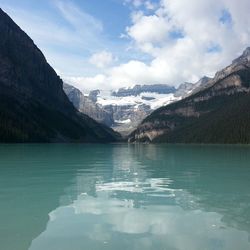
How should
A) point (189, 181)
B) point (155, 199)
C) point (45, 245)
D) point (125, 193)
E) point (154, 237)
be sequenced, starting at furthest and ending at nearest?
point (189, 181), point (125, 193), point (155, 199), point (154, 237), point (45, 245)

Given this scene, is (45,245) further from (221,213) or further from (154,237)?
(221,213)

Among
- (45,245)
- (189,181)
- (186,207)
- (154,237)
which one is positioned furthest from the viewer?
(189,181)

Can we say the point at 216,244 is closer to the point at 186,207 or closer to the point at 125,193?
the point at 186,207

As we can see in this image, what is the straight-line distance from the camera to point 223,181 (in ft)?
158

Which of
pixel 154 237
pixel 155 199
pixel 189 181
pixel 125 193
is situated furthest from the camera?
pixel 189 181

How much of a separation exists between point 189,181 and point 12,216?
84.2 ft

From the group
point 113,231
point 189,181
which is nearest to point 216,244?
point 113,231

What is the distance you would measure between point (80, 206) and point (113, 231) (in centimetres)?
804

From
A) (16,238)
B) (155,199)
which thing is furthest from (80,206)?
(16,238)

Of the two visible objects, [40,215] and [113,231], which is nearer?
[113,231]

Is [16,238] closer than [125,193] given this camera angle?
Yes

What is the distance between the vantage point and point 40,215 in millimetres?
27266

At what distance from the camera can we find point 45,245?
2025 cm

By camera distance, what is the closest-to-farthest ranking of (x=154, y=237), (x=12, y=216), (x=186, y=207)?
(x=154, y=237)
(x=12, y=216)
(x=186, y=207)
